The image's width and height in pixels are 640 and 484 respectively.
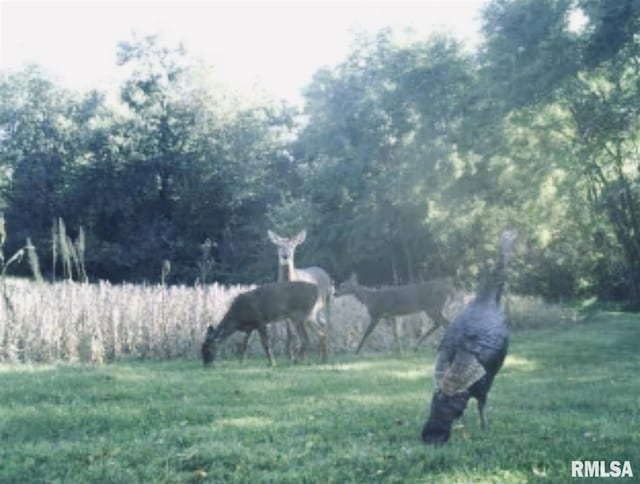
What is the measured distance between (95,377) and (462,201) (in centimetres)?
2689

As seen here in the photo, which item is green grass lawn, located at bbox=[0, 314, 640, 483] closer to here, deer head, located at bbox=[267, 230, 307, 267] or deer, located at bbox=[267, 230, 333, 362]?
deer, located at bbox=[267, 230, 333, 362]

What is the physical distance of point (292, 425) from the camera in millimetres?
8328

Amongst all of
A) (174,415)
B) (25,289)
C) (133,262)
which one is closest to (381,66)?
(133,262)

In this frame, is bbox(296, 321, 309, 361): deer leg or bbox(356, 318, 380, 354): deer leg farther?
bbox(356, 318, 380, 354): deer leg

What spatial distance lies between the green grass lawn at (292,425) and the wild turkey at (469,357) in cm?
28

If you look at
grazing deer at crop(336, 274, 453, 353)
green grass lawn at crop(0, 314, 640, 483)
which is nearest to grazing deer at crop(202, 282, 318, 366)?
green grass lawn at crop(0, 314, 640, 483)

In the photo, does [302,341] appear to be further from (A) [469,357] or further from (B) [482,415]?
(A) [469,357]

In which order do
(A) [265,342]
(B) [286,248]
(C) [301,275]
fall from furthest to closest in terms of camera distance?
(C) [301,275] → (B) [286,248] → (A) [265,342]

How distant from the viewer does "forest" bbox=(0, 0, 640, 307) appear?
31.2 metres

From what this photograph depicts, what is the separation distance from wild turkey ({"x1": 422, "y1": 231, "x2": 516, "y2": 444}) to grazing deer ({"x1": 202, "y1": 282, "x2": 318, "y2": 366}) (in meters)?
8.29

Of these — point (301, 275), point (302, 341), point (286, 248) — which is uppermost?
point (286, 248)

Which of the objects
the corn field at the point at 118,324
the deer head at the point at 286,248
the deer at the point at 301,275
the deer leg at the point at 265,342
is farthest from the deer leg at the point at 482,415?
the deer head at the point at 286,248

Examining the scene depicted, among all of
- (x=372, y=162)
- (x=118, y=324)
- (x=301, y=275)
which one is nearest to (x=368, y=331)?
(x=301, y=275)

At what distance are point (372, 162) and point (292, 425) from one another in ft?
101
